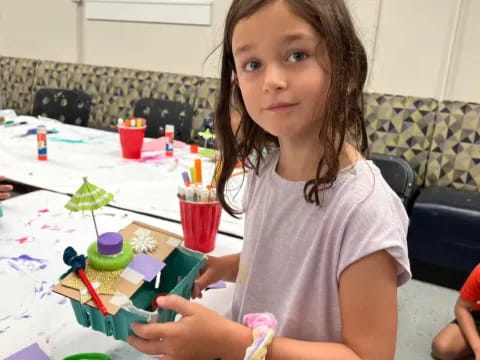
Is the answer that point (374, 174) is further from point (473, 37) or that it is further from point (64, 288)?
point (473, 37)

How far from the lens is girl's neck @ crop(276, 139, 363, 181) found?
0.65 meters

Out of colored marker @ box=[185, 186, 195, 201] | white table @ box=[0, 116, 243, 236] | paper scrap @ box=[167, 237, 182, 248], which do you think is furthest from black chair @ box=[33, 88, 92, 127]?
paper scrap @ box=[167, 237, 182, 248]

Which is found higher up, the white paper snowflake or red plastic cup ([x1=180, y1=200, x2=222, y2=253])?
the white paper snowflake

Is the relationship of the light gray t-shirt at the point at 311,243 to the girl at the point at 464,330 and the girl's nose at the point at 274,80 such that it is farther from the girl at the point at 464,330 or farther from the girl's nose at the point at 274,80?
the girl at the point at 464,330

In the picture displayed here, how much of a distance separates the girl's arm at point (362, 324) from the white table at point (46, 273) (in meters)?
0.21

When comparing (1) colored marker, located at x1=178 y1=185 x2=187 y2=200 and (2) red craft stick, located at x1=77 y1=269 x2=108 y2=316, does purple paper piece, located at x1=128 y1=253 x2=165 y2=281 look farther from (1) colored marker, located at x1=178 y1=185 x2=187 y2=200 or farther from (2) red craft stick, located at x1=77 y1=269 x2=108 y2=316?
(1) colored marker, located at x1=178 y1=185 x2=187 y2=200

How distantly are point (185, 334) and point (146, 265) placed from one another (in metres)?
0.13

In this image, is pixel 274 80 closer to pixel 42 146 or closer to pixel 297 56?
pixel 297 56

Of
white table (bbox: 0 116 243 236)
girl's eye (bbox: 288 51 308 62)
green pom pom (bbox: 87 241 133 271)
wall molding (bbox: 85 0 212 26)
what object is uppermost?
wall molding (bbox: 85 0 212 26)

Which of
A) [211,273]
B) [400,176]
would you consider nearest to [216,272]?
[211,273]

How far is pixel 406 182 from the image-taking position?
2.50m

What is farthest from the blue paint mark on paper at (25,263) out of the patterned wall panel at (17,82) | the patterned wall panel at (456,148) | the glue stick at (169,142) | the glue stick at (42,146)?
the patterned wall panel at (17,82)

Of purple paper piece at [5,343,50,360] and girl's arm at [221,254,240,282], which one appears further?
girl's arm at [221,254,240,282]

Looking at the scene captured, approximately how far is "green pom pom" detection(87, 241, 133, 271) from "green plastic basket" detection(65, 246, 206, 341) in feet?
0.19
